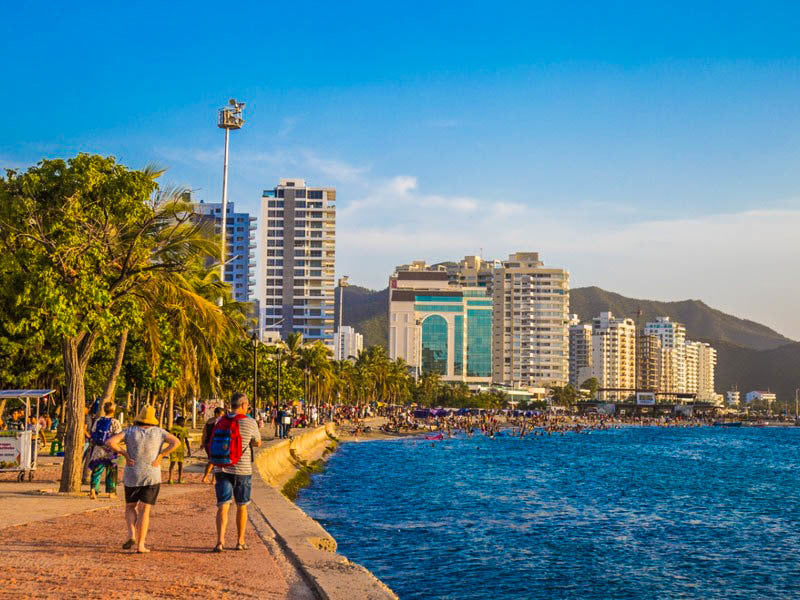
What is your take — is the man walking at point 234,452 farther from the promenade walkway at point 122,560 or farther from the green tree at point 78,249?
the green tree at point 78,249

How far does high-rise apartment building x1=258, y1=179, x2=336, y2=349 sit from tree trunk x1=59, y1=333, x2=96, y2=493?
168m

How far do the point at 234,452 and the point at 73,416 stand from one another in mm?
8456

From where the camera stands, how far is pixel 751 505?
A: 3794 centimetres

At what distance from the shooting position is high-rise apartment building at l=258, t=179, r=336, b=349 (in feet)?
614

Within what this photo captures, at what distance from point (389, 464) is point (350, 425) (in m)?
52.0

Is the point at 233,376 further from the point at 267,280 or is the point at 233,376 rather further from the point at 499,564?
the point at 267,280

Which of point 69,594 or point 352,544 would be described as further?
point 352,544

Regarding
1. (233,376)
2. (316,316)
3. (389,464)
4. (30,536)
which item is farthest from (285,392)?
(316,316)

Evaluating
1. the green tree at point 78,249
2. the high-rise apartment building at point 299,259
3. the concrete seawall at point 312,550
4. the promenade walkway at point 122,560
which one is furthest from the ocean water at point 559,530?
the high-rise apartment building at point 299,259

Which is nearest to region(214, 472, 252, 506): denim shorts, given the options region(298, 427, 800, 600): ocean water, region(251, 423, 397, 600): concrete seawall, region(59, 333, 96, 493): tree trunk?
region(251, 423, 397, 600): concrete seawall

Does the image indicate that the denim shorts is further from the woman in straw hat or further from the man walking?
the woman in straw hat

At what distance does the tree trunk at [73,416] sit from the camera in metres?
17.7

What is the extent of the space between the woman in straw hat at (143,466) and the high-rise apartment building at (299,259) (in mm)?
174985

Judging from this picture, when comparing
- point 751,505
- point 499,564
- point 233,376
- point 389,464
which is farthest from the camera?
point 233,376
